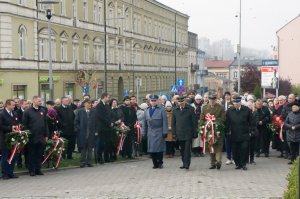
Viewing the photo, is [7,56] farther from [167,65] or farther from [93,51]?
[167,65]

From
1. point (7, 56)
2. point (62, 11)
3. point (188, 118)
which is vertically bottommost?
point (188, 118)

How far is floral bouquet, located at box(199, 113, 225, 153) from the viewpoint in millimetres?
14445

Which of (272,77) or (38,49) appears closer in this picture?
(272,77)

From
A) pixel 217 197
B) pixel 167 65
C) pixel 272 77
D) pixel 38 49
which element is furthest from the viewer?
pixel 167 65

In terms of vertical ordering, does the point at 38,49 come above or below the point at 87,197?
above

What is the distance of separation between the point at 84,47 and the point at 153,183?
39.2 meters

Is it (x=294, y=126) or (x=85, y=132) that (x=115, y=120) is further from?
(x=294, y=126)

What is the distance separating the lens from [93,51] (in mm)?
52625

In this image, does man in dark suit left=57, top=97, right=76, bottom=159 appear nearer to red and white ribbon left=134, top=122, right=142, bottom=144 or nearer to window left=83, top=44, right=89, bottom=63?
red and white ribbon left=134, top=122, right=142, bottom=144

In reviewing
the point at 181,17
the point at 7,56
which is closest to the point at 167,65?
the point at 181,17

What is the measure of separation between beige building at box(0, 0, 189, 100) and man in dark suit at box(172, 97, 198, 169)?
22.7m

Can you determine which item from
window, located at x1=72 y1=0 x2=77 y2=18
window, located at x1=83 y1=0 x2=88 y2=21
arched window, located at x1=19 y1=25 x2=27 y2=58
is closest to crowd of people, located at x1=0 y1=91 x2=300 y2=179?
arched window, located at x1=19 y1=25 x2=27 y2=58

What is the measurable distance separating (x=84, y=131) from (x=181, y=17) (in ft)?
266

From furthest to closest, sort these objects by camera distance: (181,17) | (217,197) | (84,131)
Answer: (181,17) < (84,131) < (217,197)
